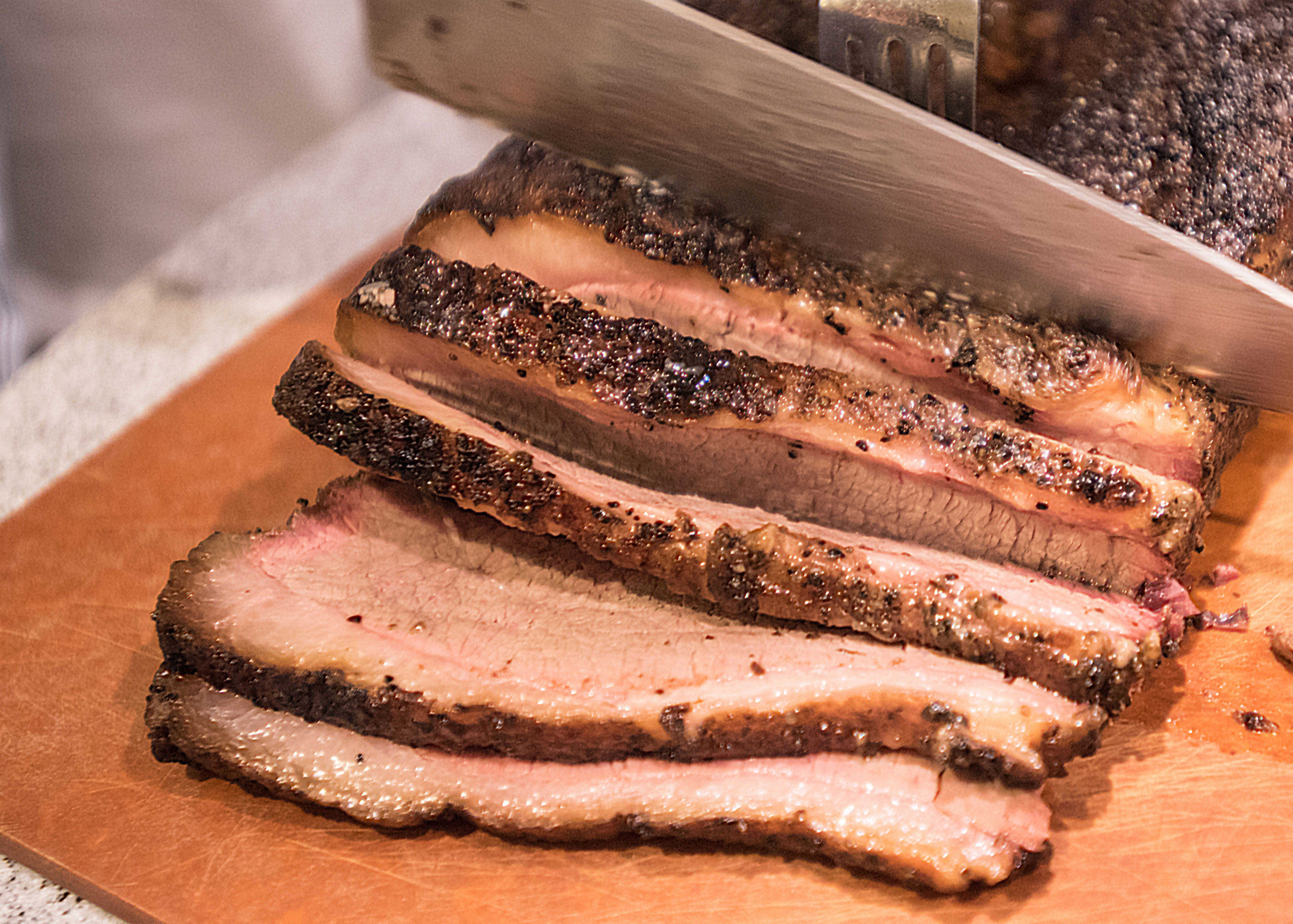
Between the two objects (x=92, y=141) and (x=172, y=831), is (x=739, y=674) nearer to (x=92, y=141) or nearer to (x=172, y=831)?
(x=172, y=831)

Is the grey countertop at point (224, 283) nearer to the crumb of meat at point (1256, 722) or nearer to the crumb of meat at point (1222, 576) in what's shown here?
the crumb of meat at point (1222, 576)

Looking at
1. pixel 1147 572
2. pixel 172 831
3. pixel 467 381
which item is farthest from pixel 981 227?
pixel 172 831

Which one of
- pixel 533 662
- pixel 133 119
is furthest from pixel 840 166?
pixel 133 119

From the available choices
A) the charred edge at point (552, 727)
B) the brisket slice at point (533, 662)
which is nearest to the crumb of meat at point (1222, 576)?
the brisket slice at point (533, 662)

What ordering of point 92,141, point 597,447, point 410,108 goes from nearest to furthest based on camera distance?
point 597,447
point 410,108
point 92,141

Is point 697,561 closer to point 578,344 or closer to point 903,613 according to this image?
point 903,613

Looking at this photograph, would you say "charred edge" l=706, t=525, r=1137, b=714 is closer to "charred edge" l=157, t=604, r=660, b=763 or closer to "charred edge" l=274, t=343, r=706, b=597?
"charred edge" l=274, t=343, r=706, b=597
